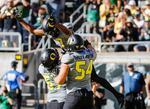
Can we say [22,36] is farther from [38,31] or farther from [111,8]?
[38,31]

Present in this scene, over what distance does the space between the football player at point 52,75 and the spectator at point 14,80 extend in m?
5.29

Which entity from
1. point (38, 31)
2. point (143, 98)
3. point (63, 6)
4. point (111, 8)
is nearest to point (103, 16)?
point (111, 8)

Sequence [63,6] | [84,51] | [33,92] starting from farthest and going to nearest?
1. [63,6]
2. [33,92]
3. [84,51]

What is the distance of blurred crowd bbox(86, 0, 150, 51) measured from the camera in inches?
656

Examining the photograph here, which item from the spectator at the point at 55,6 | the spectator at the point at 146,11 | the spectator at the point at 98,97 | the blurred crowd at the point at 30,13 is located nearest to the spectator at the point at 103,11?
the spectator at the point at 146,11

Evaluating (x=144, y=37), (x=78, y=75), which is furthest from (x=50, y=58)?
(x=144, y=37)

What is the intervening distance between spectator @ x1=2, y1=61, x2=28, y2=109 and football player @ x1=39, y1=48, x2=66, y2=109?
17.4 feet

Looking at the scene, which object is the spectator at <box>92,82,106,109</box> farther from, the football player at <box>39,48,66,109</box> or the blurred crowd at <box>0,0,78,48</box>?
the football player at <box>39,48,66,109</box>

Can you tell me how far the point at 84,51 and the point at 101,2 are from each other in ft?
31.4

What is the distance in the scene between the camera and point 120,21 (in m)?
17.1

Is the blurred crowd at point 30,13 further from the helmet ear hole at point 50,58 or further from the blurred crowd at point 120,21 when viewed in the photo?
the helmet ear hole at point 50,58

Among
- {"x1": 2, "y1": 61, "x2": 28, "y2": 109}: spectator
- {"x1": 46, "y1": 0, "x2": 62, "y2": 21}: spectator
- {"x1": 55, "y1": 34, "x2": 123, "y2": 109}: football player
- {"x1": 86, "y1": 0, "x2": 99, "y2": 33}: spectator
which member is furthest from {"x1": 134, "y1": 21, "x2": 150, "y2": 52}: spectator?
{"x1": 55, "y1": 34, "x2": 123, "y2": 109}: football player

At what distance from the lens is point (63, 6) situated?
19906 millimetres

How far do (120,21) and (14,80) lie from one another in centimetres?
351
